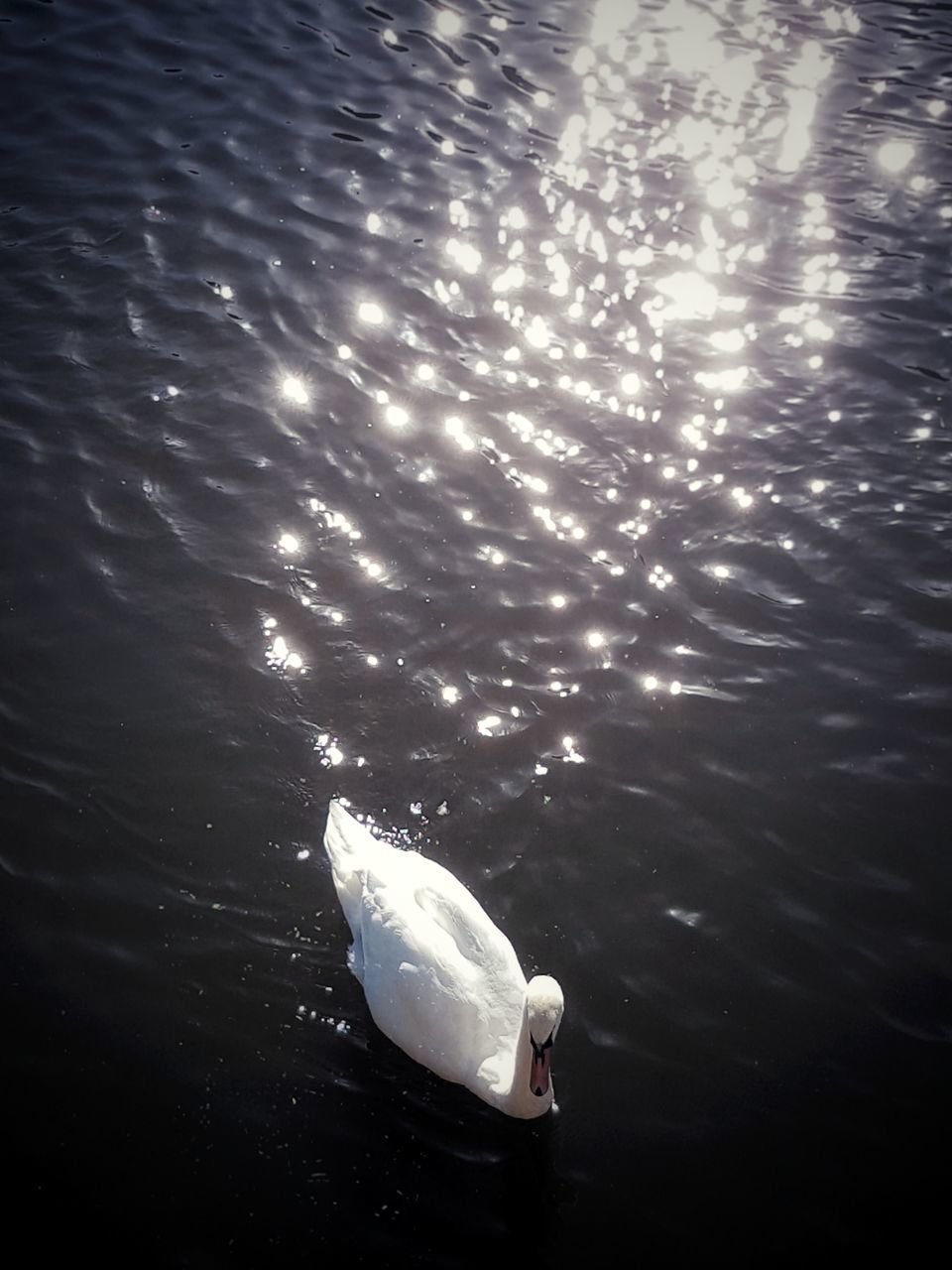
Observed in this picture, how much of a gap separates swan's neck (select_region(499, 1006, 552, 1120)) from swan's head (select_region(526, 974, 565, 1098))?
54mm

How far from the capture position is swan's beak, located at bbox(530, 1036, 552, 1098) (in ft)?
18.6

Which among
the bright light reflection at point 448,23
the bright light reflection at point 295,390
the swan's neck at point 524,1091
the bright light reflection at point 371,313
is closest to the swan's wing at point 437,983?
the swan's neck at point 524,1091

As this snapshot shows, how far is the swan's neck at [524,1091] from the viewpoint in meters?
5.76

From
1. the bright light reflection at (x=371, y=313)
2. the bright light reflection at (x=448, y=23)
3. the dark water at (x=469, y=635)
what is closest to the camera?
the dark water at (x=469, y=635)

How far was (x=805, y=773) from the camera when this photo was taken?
791 cm

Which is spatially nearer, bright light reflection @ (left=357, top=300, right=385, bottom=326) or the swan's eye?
the swan's eye

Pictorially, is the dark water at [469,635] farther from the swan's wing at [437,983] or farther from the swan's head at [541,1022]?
the swan's head at [541,1022]

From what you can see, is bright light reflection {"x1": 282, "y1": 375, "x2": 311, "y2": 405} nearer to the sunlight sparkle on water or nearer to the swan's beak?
the swan's beak

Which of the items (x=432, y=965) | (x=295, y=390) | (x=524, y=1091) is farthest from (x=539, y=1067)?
(x=295, y=390)

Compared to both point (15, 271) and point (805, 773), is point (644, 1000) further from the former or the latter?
point (15, 271)

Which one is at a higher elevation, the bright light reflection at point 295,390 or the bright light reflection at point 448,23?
the bright light reflection at point 448,23

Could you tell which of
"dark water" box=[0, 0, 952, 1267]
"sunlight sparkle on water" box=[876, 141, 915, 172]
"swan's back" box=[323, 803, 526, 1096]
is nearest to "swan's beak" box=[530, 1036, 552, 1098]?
"swan's back" box=[323, 803, 526, 1096]

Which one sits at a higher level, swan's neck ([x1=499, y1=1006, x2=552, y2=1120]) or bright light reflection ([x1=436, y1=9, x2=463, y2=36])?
bright light reflection ([x1=436, y1=9, x2=463, y2=36])

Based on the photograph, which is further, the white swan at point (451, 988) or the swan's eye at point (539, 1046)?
the white swan at point (451, 988)
